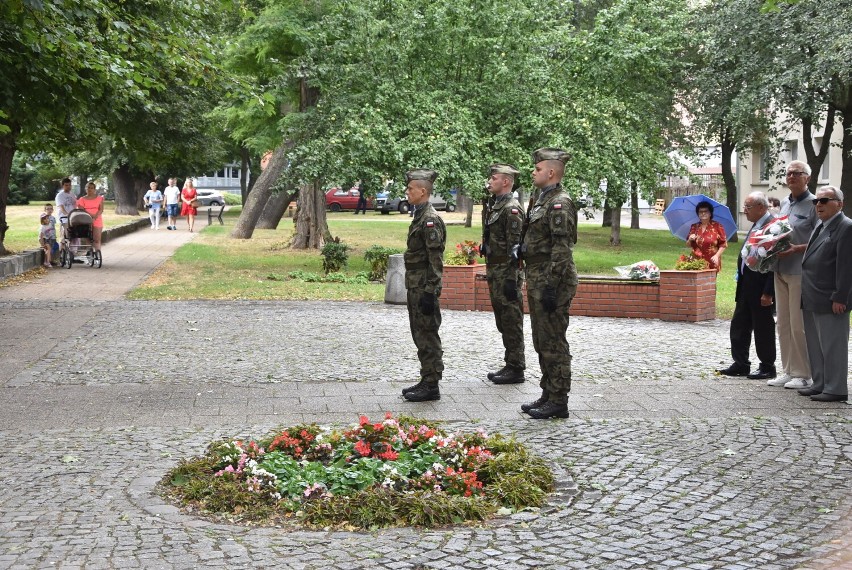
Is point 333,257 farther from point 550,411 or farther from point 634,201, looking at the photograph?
point 634,201

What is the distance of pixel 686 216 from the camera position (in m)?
16.2

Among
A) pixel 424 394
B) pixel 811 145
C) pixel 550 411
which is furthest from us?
pixel 811 145

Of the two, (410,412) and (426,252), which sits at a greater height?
(426,252)

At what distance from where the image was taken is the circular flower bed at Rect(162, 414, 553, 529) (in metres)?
5.73

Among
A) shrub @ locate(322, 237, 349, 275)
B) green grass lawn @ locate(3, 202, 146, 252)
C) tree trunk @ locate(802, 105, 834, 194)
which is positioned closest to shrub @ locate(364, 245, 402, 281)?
shrub @ locate(322, 237, 349, 275)

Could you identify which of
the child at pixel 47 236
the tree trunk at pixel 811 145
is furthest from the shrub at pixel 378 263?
the tree trunk at pixel 811 145

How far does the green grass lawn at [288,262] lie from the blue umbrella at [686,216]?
127 cm

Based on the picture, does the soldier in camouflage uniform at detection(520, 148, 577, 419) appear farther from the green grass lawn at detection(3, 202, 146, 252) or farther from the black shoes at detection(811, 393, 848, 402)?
the green grass lawn at detection(3, 202, 146, 252)

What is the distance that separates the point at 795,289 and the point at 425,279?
11.3ft

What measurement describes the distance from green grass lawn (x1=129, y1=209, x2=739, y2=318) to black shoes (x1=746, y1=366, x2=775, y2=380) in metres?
5.14

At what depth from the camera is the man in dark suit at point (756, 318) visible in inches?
411

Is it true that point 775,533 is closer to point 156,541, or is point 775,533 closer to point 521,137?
point 156,541

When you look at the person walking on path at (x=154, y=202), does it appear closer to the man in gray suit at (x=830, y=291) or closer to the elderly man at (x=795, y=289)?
the elderly man at (x=795, y=289)

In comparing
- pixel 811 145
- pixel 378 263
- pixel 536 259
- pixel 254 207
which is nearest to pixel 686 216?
pixel 378 263
